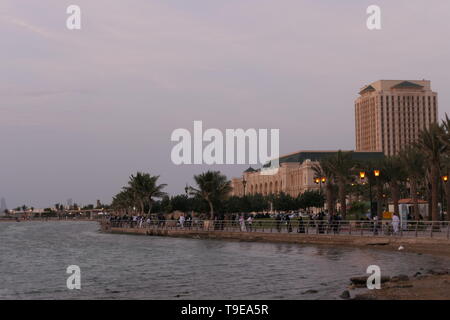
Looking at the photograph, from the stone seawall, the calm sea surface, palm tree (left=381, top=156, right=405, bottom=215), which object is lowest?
the calm sea surface

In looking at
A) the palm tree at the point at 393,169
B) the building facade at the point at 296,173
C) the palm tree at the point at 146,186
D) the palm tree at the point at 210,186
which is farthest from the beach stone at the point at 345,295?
the building facade at the point at 296,173

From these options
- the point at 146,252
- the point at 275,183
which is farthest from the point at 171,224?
the point at 275,183

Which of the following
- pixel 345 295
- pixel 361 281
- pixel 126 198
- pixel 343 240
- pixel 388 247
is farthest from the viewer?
pixel 126 198

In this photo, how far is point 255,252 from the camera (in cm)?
3859

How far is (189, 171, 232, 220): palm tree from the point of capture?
237 ft

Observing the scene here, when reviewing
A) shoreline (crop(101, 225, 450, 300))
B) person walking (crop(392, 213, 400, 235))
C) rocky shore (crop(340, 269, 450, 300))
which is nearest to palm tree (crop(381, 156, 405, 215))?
shoreline (crop(101, 225, 450, 300))

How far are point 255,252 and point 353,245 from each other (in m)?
5.93

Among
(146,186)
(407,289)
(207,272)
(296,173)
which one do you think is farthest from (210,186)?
(296,173)

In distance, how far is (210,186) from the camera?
72.2 metres

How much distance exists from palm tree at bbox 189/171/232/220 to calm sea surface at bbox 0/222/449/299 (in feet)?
98.9

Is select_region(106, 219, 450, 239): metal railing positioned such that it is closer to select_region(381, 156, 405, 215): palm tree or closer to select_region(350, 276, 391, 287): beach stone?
select_region(350, 276, 391, 287): beach stone

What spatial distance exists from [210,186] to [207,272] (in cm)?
4382

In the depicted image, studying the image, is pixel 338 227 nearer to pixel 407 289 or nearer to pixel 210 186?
pixel 407 289

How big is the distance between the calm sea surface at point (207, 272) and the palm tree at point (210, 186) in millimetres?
30154
